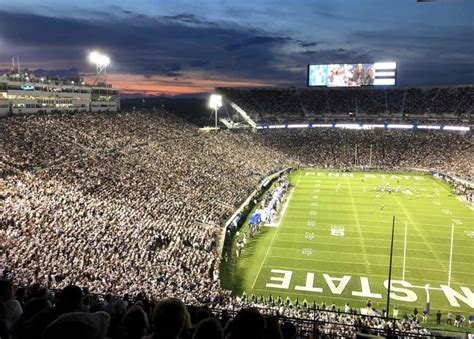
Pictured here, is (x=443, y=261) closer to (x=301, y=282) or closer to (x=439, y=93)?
(x=301, y=282)

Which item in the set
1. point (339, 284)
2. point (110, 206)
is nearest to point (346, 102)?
point (339, 284)

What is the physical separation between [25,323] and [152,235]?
19.2 meters

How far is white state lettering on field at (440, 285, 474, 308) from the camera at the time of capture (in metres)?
18.6

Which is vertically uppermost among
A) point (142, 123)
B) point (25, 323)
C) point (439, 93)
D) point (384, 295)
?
point (439, 93)

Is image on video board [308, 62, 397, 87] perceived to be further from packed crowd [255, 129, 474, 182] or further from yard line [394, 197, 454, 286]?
yard line [394, 197, 454, 286]

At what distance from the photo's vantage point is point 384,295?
19547 millimetres

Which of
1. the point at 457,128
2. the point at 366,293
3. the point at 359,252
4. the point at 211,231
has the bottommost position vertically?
the point at 366,293

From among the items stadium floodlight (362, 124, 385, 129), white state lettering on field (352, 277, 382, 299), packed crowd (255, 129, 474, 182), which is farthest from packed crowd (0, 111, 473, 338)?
stadium floodlight (362, 124, 385, 129)

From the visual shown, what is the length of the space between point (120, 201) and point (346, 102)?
5926 centimetres

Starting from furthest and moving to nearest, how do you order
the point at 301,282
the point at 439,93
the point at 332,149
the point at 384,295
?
the point at 439,93
the point at 332,149
the point at 301,282
the point at 384,295

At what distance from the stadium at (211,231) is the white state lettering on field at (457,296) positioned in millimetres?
92

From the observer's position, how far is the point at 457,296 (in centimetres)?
1928

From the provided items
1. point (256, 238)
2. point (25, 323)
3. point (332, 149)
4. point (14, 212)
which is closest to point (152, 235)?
point (14, 212)

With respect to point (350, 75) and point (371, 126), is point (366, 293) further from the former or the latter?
point (350, 75)
